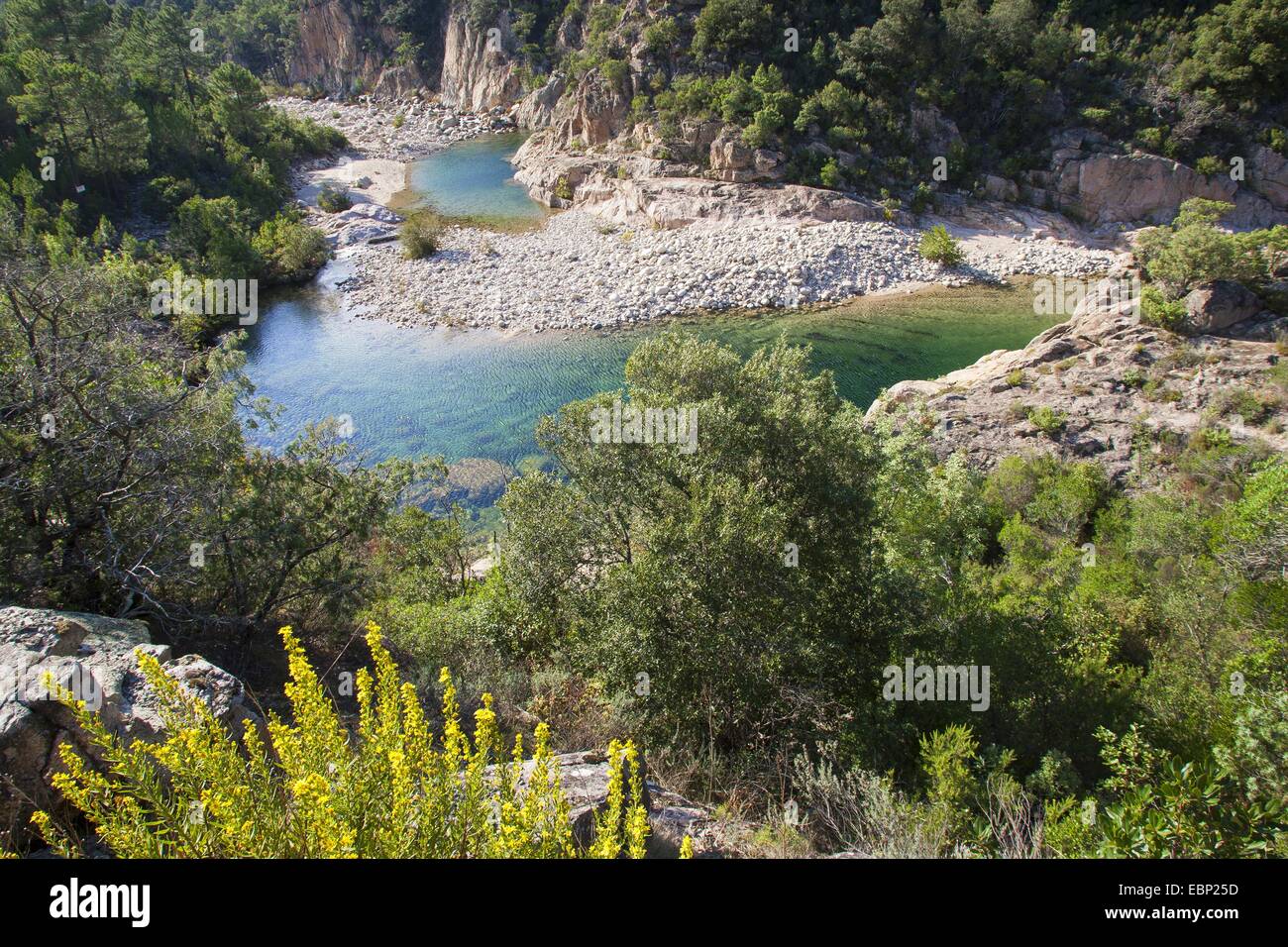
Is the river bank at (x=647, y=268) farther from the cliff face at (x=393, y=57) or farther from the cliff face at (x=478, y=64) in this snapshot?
the cliff face at (x=393, y=57)

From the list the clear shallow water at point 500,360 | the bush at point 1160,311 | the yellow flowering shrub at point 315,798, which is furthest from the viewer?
the clear shallow water at point 500,360

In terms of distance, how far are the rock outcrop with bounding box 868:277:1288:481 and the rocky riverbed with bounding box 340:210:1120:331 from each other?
42.1 ft

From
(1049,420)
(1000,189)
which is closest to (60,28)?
(1000,189)

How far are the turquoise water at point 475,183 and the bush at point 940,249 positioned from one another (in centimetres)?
2528

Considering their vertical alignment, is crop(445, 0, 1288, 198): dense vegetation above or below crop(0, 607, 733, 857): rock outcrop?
above

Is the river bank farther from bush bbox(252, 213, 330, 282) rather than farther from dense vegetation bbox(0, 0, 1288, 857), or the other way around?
dense vegetation bbox(0, 0, 1288, 857)

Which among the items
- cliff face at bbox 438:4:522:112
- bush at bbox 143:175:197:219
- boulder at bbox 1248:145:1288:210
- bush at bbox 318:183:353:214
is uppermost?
cliff face at bbox 438:4:522:112

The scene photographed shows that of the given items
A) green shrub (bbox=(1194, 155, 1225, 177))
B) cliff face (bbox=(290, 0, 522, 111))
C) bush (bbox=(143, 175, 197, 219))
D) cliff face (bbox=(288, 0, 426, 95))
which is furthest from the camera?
cliff face (bbox=(288, 0, 426, 95))

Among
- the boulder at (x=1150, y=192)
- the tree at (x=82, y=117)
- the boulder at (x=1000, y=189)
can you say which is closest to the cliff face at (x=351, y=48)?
the tree at (x=82, y=117)

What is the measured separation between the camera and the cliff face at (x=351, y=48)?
307 feet

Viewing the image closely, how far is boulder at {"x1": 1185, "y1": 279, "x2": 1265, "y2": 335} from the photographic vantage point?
71.9ft

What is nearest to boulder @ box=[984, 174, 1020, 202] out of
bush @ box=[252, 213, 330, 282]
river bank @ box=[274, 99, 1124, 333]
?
river bank @ box=[274, 99, 1124, 333]

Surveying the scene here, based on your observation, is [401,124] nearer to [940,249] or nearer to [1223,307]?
[940,249]
